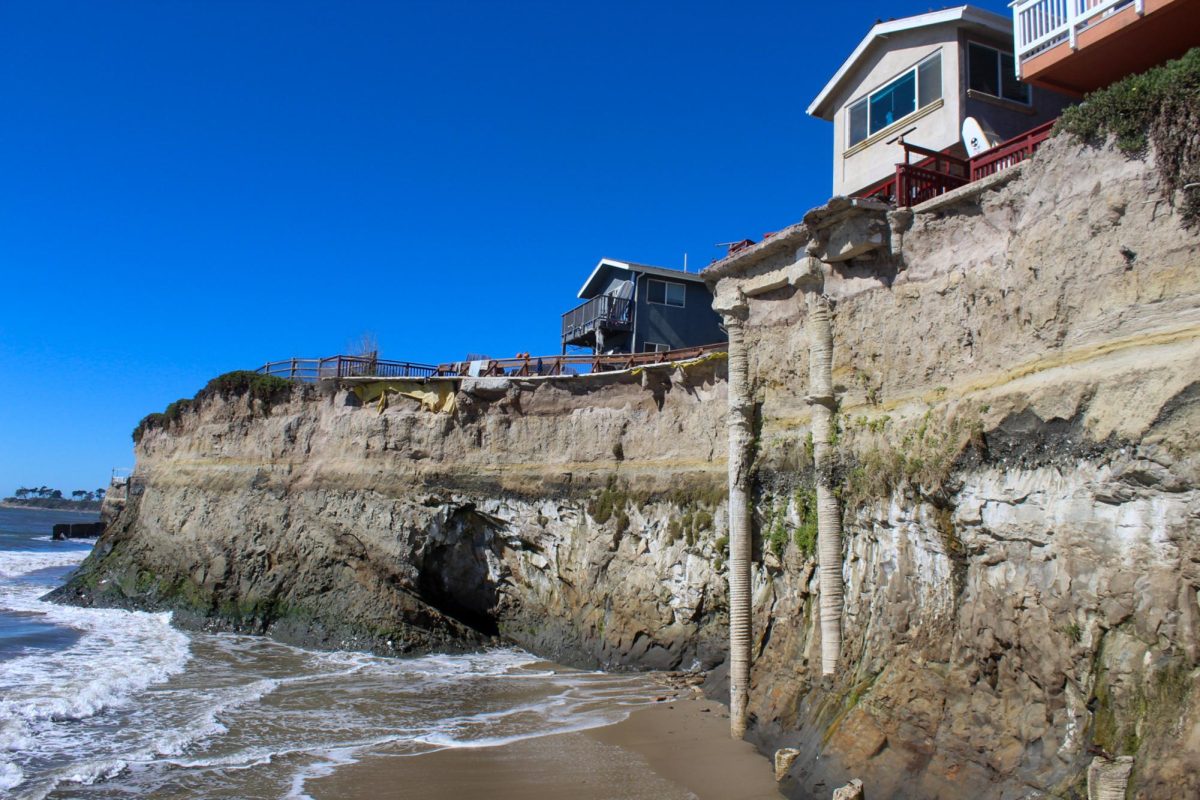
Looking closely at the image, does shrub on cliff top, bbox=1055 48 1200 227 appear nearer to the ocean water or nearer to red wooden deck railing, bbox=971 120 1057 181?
red wooden deck railing, bbox=971 120 1057 181

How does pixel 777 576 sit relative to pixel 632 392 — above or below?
below

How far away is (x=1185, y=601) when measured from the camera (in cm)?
704

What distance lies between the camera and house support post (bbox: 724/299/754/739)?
44.4 ft

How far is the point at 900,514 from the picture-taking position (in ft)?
36.4

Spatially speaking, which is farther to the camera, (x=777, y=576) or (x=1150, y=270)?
(x=777, y=576)

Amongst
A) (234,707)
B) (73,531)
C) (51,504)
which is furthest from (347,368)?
(51,504)

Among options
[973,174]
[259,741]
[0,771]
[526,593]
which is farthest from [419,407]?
[973,174]

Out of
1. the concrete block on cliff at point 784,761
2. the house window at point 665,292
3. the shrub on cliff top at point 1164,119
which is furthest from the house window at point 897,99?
the concrete block on cliff at point 784,761

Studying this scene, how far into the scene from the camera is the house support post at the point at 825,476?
39.7ft

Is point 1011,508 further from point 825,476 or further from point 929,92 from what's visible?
point 929,92

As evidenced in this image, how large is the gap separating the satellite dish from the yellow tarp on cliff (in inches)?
614

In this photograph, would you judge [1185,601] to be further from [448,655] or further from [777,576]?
[448,655]

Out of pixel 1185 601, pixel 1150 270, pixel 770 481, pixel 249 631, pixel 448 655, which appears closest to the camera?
pixel 1185 601

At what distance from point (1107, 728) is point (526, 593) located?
16738mm
